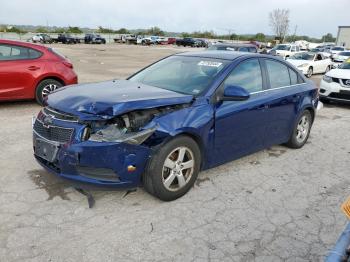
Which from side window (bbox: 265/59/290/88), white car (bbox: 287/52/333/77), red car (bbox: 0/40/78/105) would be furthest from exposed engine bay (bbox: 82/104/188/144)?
white car (bbox: 287/52/333/77)

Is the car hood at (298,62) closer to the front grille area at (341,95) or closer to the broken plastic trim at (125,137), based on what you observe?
the front grille area at (341,95)

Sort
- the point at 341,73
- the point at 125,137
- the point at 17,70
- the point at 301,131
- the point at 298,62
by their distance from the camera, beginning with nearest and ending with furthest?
the point at 125,137 → the point at 301,131 → the point at 17,70 → the point at 341,73 → the point at 298,62

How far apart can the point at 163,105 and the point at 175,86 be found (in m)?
0.73

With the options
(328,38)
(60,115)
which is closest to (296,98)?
(60,115)

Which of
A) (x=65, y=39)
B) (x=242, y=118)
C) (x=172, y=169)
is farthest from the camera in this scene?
(x=65, y=39)

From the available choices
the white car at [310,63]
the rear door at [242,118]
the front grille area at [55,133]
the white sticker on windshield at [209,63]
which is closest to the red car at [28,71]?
the front grille area at [55,133]

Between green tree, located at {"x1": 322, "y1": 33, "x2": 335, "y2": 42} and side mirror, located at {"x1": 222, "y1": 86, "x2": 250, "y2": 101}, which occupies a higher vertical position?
green tree, located at {"x1": 322, "y1": 33, "x2": 335, "y2": 42}

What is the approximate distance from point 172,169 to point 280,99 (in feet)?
7.22

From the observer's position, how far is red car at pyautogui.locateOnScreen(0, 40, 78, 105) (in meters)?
7.29

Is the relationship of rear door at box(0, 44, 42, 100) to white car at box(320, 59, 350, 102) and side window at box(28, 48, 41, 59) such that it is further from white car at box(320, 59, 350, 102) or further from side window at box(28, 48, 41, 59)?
white car at box(320, 59, 350, 102)

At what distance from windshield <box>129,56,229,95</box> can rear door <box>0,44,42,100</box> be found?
3727 mm

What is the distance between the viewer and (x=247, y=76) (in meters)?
4.49

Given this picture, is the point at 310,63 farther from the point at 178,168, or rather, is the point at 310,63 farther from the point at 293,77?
the point at 178,168

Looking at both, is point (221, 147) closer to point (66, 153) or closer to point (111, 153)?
point (111, 153)
